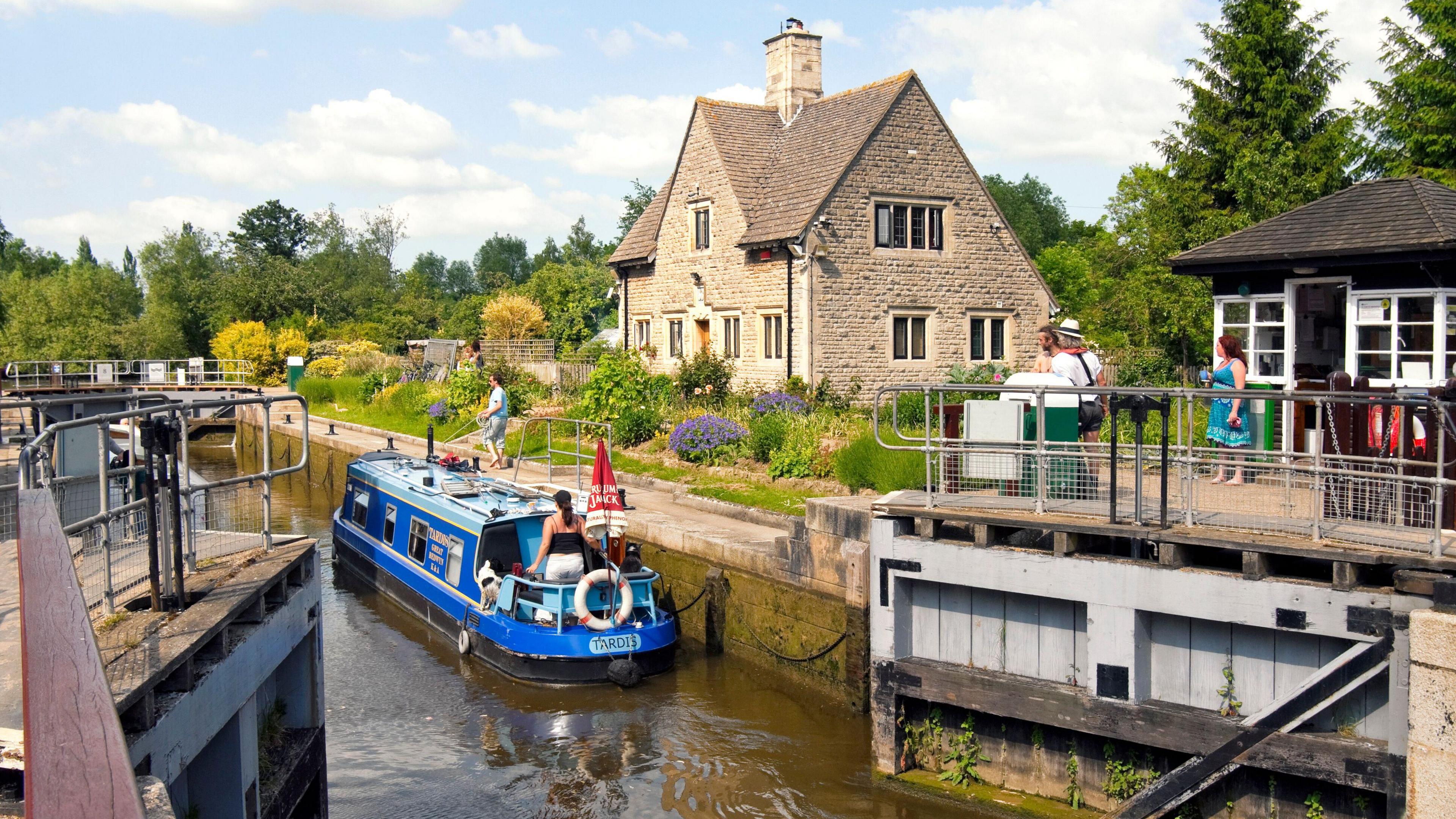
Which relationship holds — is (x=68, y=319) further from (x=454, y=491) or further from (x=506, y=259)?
(x=506, y=259)

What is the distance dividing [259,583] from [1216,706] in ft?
21.6

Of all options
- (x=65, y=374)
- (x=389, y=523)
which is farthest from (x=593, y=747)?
(x=65, y=374)

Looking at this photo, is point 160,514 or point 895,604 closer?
point 160,514

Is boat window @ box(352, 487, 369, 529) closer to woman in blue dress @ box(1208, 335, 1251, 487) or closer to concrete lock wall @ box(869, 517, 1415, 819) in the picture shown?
concrete lock wall @ box(869, 517, 1415, 819)

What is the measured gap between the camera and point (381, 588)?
18141mm

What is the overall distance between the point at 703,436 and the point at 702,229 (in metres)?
10.7

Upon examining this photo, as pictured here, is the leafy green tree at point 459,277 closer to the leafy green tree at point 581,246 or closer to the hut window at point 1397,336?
the leafy green tree at point 581,246

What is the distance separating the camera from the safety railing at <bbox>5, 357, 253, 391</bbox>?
43.8 m

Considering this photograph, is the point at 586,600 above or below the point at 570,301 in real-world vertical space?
below

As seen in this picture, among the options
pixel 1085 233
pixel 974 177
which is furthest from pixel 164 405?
pixel 1085 233

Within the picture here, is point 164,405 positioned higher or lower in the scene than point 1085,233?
lower

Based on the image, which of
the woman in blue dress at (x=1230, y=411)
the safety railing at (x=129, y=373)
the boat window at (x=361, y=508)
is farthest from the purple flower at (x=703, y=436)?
the safety railing at (x=129, y=373)

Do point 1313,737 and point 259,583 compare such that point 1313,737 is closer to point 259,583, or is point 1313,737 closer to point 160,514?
point 259,583

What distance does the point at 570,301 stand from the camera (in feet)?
201
